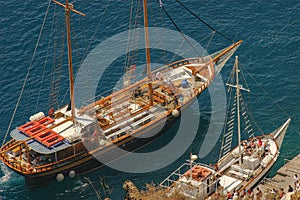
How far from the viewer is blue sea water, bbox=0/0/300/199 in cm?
9356

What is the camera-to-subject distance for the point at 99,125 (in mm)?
95688

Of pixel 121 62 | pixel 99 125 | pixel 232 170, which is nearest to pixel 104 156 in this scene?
pixel 99 125

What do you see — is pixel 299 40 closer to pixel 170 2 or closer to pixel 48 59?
pixel 170 2

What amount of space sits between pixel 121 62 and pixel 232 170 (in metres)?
31.7

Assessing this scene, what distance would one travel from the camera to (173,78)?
10506 centimetres

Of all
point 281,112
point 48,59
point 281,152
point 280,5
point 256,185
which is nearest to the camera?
point 256,185

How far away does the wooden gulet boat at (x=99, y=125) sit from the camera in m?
92.0

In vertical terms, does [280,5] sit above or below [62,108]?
above

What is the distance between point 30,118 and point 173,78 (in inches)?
873

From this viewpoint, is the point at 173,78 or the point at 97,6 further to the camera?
the point at 97,6

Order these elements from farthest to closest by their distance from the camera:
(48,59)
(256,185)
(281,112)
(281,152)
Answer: (48,59)
(281,112)
(281,152)
(256,185)

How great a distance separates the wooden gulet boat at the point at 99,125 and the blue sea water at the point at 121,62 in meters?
2.78

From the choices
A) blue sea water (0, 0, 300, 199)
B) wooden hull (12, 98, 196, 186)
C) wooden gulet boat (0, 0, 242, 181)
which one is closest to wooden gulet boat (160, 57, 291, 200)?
blue sea water (0, 0, 300, 199)

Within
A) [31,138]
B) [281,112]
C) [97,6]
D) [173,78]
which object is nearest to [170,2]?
[97,6]
